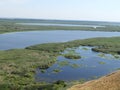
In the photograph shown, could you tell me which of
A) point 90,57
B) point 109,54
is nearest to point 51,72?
point 90,57

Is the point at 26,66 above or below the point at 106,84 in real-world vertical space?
below

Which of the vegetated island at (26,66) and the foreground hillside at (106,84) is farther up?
the foreground hillside at (106,84)

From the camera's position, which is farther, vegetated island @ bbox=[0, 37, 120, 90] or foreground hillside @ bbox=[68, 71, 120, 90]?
vegetated island @ bbox=[0, 37, 120, 90]

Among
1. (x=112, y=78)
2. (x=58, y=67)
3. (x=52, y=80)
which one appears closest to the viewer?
(x=112, y=78)

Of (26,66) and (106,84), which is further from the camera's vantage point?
(26,66)

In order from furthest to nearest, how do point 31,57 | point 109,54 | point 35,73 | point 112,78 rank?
point 109,54 < point 31,57 < point 35,73 < point 112,78

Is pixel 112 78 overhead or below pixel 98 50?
overhead

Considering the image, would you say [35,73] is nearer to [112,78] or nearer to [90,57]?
[90,57]

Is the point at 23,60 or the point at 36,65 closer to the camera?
the point at 36,65

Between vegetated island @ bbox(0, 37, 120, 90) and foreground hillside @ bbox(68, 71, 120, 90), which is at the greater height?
foreground hillside @ bbox(68, 71, 120, 90)

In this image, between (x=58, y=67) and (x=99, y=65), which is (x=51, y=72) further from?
(x=99, y=65)

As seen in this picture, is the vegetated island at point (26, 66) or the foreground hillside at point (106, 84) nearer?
the foreground hillside at point (106, 84)
